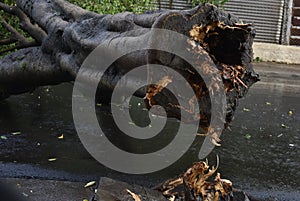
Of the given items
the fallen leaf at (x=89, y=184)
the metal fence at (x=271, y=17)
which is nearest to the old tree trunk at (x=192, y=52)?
the fallen leaf at (x=89, y=184)

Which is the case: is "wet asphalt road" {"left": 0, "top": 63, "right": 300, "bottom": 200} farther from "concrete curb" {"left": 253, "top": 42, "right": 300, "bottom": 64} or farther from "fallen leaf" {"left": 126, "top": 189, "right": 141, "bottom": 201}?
"concrete curb" {"left": 253, "top": 42, "right": 300, "bottom": 64}

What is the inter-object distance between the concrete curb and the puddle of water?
5.85m

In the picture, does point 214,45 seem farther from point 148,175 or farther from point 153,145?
point 153,145

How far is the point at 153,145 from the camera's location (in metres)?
4.11

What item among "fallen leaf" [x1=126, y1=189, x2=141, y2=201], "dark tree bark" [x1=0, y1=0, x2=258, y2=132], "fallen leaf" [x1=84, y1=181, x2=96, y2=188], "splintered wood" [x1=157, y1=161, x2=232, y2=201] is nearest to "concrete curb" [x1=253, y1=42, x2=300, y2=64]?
"dark tree bark" [x1=0, y1=0, x2=258, y2=132]

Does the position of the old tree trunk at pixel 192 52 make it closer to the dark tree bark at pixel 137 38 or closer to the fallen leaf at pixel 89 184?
the dark tree bark at pixel 137 38

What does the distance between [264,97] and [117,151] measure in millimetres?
3793

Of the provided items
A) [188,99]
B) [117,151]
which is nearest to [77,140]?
[117,151]

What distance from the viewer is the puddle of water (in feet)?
10.7

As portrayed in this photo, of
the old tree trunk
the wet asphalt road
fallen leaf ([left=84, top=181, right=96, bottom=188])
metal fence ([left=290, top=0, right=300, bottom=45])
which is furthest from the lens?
metal fence ([left=290, top=0, right=300, bottom=45])

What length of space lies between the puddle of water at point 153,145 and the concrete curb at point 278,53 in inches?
231

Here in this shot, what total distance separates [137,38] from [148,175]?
113 centimetres

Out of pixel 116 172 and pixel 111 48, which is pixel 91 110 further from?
pixel 111 48

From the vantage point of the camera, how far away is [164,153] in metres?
3.87
